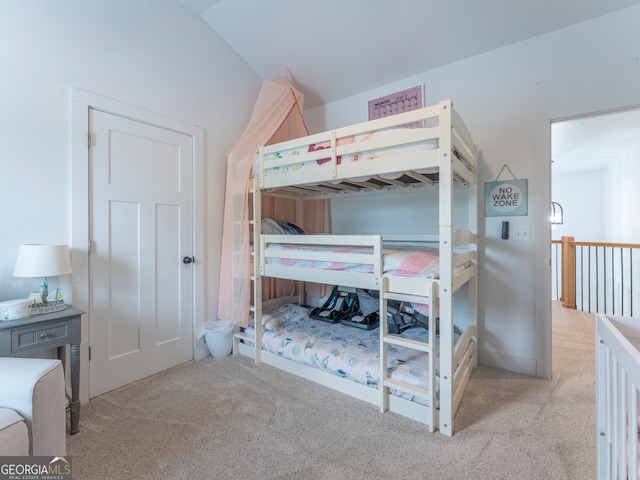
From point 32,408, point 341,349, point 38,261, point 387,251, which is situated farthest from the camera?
point 341,349

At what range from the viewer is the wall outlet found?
228 centimetres

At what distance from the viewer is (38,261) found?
1.61 meters

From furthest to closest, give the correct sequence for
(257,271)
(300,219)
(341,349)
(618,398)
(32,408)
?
(300,219) → (257,271) → (341,349) → (32,408) → (618,398)

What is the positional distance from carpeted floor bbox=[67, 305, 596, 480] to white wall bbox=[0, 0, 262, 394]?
2.15 ft

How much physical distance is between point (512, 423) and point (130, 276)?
2.64 meters

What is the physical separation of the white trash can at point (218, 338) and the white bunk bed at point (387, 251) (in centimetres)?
15

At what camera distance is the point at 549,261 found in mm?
2219

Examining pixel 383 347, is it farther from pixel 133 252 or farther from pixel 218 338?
pixel 133 252

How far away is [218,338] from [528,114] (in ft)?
10.0

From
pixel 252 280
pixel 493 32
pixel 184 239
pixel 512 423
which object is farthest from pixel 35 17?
pixel 512 423

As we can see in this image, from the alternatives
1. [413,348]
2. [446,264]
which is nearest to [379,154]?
[446,264]

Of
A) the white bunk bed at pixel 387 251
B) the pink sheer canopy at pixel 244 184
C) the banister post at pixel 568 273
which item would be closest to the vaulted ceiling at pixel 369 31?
the pink sheer canopy at pixel 244 184

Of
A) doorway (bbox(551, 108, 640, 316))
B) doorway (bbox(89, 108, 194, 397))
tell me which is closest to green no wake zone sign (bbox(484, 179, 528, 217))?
doorway (bbox(551, 108, 640, 316))

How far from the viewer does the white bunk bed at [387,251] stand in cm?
162
